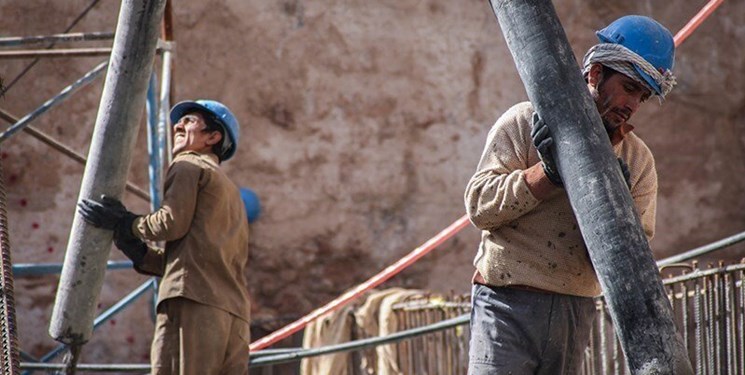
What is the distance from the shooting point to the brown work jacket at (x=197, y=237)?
5.77 metres

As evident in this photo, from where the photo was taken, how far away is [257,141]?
10.5 m

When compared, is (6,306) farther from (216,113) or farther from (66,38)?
(66,38)

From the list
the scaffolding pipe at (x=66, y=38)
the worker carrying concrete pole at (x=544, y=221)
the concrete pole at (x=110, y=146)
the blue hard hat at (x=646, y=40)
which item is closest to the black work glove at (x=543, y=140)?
the worker carrying concrete pole at (x=544, y=221)

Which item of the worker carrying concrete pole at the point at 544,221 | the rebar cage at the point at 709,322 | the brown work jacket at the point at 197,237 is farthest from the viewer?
the brown work jacket at the point at 197,237

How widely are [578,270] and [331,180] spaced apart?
670cm

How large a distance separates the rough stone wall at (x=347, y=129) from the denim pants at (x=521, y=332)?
631 cm

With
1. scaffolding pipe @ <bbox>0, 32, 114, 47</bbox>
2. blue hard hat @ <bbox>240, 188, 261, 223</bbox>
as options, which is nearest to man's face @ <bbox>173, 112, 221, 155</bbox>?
scaffolding pipe @ <bbox>0, 32, 114, 47</bbox>

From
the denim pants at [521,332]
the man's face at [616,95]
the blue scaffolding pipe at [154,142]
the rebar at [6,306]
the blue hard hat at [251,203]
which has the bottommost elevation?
the denim pants at [521,332]

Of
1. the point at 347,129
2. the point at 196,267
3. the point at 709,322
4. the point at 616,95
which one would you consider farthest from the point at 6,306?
the point at 347,129

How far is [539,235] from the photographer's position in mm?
4012

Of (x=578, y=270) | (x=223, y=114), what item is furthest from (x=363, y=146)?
(x=578, y=270)

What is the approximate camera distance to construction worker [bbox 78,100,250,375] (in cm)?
577

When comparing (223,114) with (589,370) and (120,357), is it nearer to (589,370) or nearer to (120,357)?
(589,370)

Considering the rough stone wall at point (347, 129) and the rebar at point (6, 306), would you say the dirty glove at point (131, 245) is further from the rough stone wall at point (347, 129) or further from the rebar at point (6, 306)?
the rough stone wall at point (347, 129)
